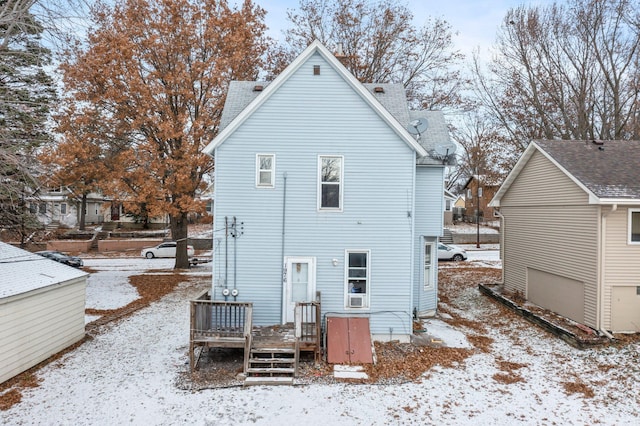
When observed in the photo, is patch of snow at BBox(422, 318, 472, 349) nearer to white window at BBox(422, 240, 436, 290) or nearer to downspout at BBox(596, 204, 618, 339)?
white window at BBox(422, 240, 436, 290)

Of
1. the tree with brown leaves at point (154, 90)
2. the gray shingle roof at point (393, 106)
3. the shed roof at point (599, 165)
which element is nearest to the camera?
the shed roof at point (599, 165)

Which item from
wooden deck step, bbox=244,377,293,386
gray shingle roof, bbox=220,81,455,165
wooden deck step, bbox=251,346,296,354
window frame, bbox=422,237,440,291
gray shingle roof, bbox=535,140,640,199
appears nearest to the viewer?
wooden deck step, bbox=244,377,293,386

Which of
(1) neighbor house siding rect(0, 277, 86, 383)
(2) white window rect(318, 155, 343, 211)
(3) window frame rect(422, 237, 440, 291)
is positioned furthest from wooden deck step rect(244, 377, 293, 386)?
(3) window frame rect(422, 237, 440, 291)

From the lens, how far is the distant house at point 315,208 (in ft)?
35.4

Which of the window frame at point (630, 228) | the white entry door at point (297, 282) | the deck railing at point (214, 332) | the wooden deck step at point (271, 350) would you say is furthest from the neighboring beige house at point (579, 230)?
the deck railing at point (214, 332)

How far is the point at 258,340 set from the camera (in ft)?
31.4

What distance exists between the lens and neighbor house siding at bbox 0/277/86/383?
8.43m

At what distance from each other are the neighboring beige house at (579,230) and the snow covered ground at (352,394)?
180 cm

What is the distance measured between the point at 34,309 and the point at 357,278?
830 cm

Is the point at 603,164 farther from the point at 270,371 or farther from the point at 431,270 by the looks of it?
the point at 270,371

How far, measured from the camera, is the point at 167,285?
1889cm

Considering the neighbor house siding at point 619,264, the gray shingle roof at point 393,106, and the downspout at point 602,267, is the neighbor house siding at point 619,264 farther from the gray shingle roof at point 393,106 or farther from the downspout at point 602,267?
the gray shingle roof at point 393,106

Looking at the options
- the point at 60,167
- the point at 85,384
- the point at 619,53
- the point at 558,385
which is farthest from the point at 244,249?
the point at 619,53

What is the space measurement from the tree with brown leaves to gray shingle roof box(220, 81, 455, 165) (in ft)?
17.8
